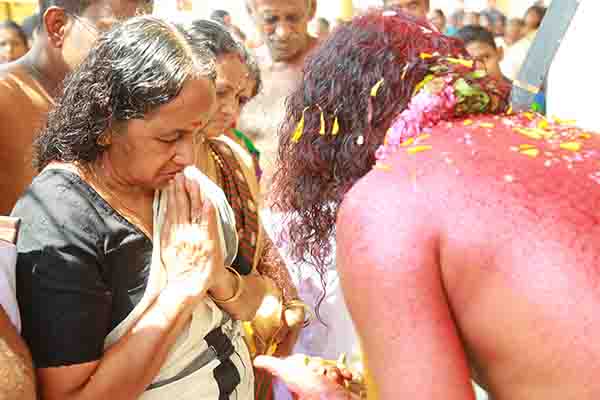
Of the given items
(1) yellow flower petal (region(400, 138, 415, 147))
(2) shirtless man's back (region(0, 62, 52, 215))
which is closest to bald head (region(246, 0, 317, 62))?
(2) shirtless man's back (region(0, 62, 52, 215))

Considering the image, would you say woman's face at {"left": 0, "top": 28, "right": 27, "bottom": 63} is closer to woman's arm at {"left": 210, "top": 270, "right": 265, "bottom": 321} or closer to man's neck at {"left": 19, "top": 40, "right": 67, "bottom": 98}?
man's neck at {"left": 19, "top": 40, "right": 67, "bottom": 98}

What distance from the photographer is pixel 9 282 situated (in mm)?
1446

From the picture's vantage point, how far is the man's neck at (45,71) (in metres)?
2.58

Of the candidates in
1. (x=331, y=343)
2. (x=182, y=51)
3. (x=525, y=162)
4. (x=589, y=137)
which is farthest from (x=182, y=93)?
(x=331, y=343)

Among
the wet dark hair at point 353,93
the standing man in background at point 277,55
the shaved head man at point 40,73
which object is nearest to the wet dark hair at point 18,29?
the standing man in background at point 277,55

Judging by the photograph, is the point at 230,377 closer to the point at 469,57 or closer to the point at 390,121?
the point at 390,121

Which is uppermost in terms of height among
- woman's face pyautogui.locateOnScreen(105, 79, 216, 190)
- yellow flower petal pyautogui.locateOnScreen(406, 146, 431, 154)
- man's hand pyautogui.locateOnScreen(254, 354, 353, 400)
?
yellow flower petal pyautogui.locateOnScreen(406, 146, 431, 154)

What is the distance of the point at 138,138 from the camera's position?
5.62 ft

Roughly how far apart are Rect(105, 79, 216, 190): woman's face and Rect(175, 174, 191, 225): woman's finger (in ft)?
0.15

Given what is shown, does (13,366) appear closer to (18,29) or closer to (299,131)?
(299,131)

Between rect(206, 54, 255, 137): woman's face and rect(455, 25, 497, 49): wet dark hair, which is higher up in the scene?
rect(206, 54, 255, 137): woman's face

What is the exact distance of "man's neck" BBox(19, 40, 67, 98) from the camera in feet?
8.46

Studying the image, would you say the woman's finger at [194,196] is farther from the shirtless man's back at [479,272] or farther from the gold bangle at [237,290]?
the shirtless man's back at [479,272]

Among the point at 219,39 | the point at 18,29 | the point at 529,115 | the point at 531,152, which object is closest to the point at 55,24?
the point at 219,39
